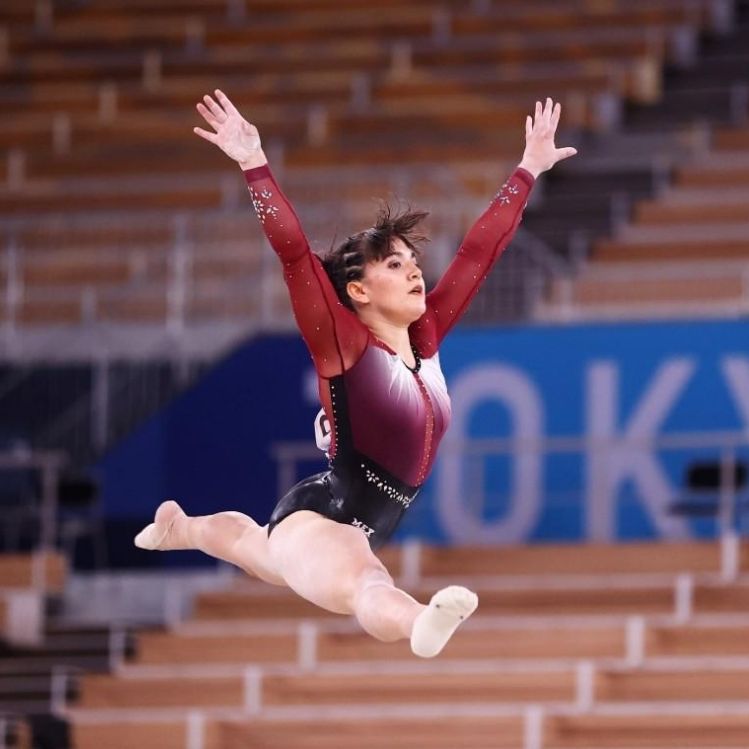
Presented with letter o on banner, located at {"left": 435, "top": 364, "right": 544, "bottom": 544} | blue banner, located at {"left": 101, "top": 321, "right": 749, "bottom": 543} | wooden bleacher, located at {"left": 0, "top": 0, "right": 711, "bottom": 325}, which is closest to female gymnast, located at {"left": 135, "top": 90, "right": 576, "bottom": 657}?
blue banner, located at {"left": 101, "top": 321, "right": 749, "bottom": 543}

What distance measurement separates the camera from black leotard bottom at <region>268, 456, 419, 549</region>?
5.77 meters

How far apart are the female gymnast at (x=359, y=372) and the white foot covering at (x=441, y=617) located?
0.28 meters

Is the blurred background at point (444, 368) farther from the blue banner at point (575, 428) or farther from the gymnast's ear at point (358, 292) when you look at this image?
the gymnast's ear at point (358, 292)

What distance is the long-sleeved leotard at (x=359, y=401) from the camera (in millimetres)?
5523

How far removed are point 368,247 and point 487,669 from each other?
4.33 meters

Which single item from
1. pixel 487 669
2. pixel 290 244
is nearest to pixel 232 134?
pixel 290 244

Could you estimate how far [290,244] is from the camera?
546 cm

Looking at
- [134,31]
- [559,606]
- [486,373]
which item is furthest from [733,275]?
[134,31]

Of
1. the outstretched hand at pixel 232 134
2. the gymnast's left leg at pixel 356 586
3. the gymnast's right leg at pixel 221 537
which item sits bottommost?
the gymnast's left leg at pixel 356 586

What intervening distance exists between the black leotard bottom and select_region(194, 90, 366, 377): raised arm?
13.0 inches

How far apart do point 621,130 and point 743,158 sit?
0.95m

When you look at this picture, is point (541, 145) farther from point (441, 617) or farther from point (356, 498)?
point (441, 617)

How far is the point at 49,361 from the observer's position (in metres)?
12.0

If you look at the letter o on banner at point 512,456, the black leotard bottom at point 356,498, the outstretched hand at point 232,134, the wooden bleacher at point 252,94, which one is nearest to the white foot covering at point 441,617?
the black leotard bottom at point 356,498
